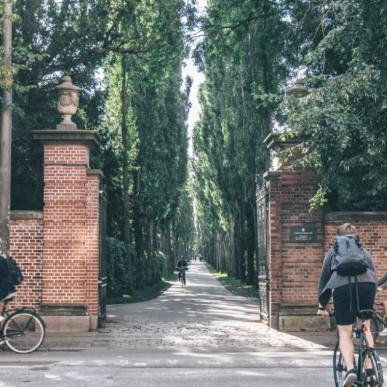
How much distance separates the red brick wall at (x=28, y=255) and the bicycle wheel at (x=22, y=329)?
101 inches

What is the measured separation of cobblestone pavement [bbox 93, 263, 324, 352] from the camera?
40.4ft

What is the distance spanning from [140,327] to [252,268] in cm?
2037

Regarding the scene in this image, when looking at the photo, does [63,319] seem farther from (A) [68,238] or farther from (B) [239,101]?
(B) [239,101]

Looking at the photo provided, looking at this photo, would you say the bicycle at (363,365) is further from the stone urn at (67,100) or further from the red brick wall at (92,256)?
the stone urn at (67,100)

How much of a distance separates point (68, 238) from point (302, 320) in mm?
5056

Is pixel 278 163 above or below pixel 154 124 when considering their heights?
below

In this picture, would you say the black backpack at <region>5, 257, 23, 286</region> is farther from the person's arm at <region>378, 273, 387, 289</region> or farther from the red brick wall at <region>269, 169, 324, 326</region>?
the person's arm at <region>378, 273, 387, 289</region>

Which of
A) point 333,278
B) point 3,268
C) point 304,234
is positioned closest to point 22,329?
point 3,268

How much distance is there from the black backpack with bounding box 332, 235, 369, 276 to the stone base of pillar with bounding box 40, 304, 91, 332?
28.0 feet

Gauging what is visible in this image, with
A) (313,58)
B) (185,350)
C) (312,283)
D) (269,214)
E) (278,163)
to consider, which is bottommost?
(185,350)

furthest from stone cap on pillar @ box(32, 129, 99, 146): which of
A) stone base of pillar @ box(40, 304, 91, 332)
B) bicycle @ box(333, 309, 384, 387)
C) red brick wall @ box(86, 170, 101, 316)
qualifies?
bicycle @ box(333, 309, 384, 387)

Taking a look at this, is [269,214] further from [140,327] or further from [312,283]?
[140,327]

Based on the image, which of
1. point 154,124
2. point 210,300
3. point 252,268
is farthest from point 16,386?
point 252,268

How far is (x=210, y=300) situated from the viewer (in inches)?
1068
